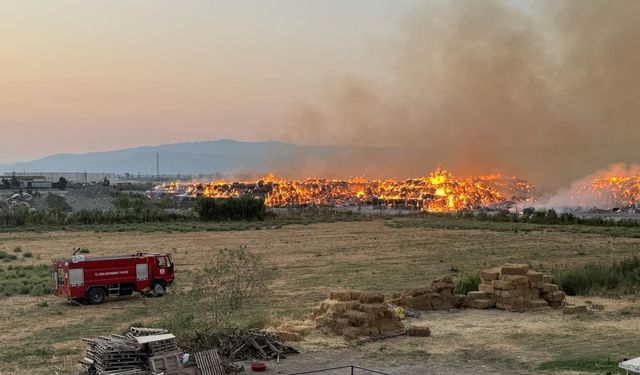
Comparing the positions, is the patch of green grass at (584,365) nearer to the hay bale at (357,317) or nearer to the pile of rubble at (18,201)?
the hay bale at (357,317)

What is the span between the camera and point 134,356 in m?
12.4

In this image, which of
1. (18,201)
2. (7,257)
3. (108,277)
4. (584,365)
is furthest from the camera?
(18,201)

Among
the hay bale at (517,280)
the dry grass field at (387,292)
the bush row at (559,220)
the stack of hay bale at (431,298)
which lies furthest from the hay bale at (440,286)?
the bush row at (559,220)

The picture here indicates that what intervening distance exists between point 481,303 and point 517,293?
118 centimetres

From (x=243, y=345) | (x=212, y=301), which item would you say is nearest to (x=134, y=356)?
(x=243, y=345)

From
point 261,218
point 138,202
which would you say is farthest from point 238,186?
point 261,218

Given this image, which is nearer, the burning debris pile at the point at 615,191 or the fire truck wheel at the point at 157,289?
the fire truck wheel at the point at 157,289

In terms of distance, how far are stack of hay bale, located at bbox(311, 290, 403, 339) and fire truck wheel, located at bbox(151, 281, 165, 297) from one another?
26.7 feet

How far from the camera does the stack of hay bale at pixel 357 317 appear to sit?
16172 mm

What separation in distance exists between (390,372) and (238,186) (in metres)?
123

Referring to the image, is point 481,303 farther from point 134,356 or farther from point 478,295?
point 134,356

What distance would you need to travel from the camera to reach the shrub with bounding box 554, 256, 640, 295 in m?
22.7

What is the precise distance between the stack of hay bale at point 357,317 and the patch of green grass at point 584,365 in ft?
14.1

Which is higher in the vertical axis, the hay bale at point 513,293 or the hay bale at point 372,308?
the hay bale at point 372,308
